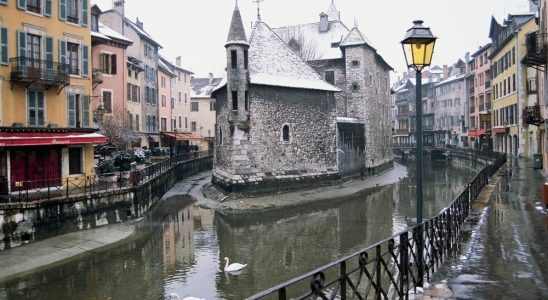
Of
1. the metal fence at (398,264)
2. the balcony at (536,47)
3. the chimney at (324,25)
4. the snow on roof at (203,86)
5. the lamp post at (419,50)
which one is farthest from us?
the snow on roof at (203,86)

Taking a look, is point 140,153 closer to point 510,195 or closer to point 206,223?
point 206,223

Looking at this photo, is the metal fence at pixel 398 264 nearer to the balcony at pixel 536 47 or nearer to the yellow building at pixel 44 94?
the yellow building at pixel 44 94

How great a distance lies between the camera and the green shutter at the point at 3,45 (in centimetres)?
1984

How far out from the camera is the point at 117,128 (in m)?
33.7

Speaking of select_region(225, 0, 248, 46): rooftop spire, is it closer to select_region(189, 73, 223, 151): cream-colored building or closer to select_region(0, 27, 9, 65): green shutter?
select_region(0, 27, 9, 65): green shutter

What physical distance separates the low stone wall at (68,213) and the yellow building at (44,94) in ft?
4.73

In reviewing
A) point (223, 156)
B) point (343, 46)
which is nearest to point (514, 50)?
point (343, 46)

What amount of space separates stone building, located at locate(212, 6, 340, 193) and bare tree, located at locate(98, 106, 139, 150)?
658 centimetres

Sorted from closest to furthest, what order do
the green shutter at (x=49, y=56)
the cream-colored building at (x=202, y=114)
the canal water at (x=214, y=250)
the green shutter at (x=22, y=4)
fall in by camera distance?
the canal water at (x=214, y=250)
the green shutter at (x=22, y=4)
the green shutter at (x=49, y=56)
the cream-colored building at (x=202, y=114)

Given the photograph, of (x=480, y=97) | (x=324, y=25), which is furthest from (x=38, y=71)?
(x=480, y=97)

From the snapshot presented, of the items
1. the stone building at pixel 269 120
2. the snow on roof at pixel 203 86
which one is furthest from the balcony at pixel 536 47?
the snow on roof at pixel 203 86

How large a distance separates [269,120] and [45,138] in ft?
48.6

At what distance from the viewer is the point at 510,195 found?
63.5 ft

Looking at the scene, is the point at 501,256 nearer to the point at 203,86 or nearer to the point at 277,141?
the point at 277,141
